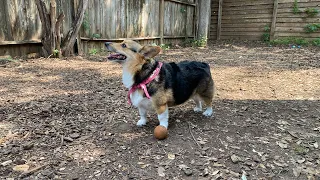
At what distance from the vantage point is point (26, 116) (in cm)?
358

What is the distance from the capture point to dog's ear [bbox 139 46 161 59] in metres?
3.00

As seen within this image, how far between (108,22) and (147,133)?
6.92 m

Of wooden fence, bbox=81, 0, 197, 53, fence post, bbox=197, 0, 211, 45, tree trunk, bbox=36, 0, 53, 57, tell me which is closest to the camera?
tree trunk, bbox=36, 0, 53, 57

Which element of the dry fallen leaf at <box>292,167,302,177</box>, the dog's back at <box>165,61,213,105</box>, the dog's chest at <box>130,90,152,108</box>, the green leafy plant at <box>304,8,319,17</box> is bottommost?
the dry fallen leaf at <box>292,167,302,177</box>

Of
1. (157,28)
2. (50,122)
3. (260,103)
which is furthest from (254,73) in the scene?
(157,28)

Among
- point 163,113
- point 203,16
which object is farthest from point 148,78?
point 203,16

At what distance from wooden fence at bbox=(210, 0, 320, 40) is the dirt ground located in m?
9.05

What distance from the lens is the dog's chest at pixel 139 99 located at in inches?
121

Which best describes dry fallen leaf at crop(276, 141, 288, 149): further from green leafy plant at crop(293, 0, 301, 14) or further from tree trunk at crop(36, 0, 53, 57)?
green leafy plant at crop(293, 0, 301, 14)

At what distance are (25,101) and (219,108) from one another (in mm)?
3181

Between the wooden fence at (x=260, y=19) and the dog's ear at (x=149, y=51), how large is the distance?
12.8 meters

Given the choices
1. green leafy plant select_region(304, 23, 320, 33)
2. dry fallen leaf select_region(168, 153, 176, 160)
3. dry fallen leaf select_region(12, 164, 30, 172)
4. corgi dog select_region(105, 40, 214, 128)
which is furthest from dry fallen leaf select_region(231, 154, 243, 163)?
green leafy plant select_region(304, 23, 320, 33)

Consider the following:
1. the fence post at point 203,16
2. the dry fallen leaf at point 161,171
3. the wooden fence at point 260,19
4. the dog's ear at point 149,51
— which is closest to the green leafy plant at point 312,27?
the wooden fence at point 260,19

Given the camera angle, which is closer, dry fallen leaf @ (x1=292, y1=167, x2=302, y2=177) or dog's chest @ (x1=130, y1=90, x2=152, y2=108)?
dry fallen leaf @ (x1=292, y1=167, x2=302, y2=177)
